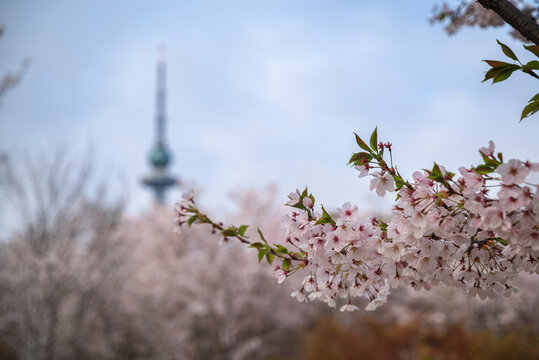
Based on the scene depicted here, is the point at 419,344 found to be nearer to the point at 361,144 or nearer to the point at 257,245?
the point at 257,245

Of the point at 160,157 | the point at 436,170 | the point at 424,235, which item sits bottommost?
the point at 424,235

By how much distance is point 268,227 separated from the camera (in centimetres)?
1344

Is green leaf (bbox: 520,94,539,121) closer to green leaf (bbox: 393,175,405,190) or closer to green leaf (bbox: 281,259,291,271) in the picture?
green leaf (bbox: 393,175,405,190)

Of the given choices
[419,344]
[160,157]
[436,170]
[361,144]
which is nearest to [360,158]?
[361,144]

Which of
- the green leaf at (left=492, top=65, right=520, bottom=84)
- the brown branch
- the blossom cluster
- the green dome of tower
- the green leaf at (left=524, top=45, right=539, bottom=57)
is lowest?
the blossom cluster

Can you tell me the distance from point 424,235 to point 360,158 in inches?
12.1

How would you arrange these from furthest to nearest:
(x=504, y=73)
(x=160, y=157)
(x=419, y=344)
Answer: (x=160, y=157), (x=419, y=344), (x=504, y=73)

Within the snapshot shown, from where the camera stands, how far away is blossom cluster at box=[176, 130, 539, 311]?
1.02m

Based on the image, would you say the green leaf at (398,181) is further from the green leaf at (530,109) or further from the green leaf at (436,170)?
the green leaf at (530,109)

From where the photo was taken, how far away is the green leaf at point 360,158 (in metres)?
1.26

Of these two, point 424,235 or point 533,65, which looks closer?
point 533,65

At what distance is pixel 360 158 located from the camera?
1.27 meters

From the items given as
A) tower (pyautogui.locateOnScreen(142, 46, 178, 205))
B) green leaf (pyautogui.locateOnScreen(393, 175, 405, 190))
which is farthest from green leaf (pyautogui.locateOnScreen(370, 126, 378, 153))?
tower (pyautogui.locateOnScreen(142, 46, 178, 205))

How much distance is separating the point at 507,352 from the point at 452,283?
5439 millimetres
